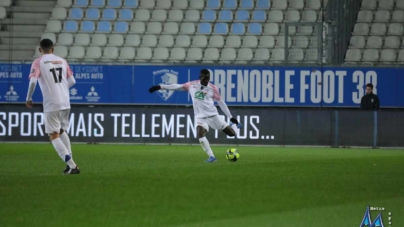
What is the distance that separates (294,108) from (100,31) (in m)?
7.83

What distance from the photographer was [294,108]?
26.2 meters

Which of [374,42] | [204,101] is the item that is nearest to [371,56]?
[374,42]

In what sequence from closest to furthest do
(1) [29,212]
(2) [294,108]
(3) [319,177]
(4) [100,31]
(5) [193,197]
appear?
(1) [29,212], (5) [193,197], (3) [319,177], (2) [294,108], (4) [100,31]

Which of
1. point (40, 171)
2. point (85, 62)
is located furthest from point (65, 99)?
point (85, 62)

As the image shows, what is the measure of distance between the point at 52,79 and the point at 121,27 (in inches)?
642

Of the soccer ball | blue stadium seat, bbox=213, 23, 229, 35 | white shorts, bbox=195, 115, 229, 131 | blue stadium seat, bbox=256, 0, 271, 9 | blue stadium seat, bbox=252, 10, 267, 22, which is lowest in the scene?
the soccer ball

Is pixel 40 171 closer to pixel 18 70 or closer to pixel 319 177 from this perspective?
pixel 319 177

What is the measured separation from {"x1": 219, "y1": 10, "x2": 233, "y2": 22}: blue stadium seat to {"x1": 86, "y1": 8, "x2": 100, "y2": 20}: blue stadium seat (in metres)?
4.33

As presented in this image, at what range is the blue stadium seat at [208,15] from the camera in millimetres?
29891

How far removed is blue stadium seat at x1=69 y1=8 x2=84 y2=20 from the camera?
30.8 metres

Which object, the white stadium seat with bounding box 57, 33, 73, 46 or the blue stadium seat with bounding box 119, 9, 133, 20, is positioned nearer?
the white stadium seat with bounding box 57, 33, 73, 46

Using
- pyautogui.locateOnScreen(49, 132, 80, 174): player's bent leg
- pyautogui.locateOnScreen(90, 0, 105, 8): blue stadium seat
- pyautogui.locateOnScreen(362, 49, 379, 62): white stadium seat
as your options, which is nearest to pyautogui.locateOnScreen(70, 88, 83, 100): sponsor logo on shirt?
pyautogui.locateOnScreen(90, 0, 105, 8): blue stadium seat

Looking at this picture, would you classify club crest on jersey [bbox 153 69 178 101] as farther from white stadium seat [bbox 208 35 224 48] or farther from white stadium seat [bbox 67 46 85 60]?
white stadium seat [bbox 67 46 85 60]

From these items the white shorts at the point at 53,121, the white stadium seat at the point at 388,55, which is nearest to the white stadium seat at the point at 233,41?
the white stadium seat at the point at 388,55
